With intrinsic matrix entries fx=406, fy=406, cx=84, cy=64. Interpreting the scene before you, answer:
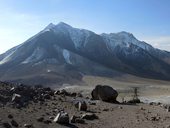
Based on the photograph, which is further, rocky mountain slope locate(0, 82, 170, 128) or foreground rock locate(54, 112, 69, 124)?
foreground rock locate(54, 112, 69, 124)

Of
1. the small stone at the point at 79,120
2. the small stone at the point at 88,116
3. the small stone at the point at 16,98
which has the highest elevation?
the small stone at the point at 16,98

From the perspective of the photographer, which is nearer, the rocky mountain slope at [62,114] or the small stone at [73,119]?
the rocky mountain slope at [62,114]

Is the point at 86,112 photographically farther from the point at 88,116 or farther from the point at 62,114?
the point at 62,114

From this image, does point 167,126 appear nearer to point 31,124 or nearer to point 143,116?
point 143,116

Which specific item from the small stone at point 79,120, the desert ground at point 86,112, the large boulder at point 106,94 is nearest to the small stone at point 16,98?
the desert ground at point 86,112

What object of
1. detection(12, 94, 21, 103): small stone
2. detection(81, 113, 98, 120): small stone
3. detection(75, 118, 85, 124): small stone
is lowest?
detection(75, 118, 85, 124): small stone

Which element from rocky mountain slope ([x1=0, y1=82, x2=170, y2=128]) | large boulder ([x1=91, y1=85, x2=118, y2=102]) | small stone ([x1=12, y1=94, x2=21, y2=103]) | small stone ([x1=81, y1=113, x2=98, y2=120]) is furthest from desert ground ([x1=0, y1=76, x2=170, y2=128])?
large boulder ([x1=91, y1=85, x2=118, y2=102])

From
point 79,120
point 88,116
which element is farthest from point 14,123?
point 88,116

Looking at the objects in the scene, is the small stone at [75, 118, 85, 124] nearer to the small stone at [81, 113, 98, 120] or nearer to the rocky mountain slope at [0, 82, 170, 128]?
the rocky mountain slope at [0, 82, 170, 128]

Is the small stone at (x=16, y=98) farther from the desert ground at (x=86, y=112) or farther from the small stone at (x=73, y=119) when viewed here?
the small stone at (x=73, y=119)

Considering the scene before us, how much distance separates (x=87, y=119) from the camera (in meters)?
26.7

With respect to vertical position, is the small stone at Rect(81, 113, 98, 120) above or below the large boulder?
below

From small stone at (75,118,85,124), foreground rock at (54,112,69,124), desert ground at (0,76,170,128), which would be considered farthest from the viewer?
small stone at (75,118,85,124)

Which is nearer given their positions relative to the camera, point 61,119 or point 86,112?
point 61,119
